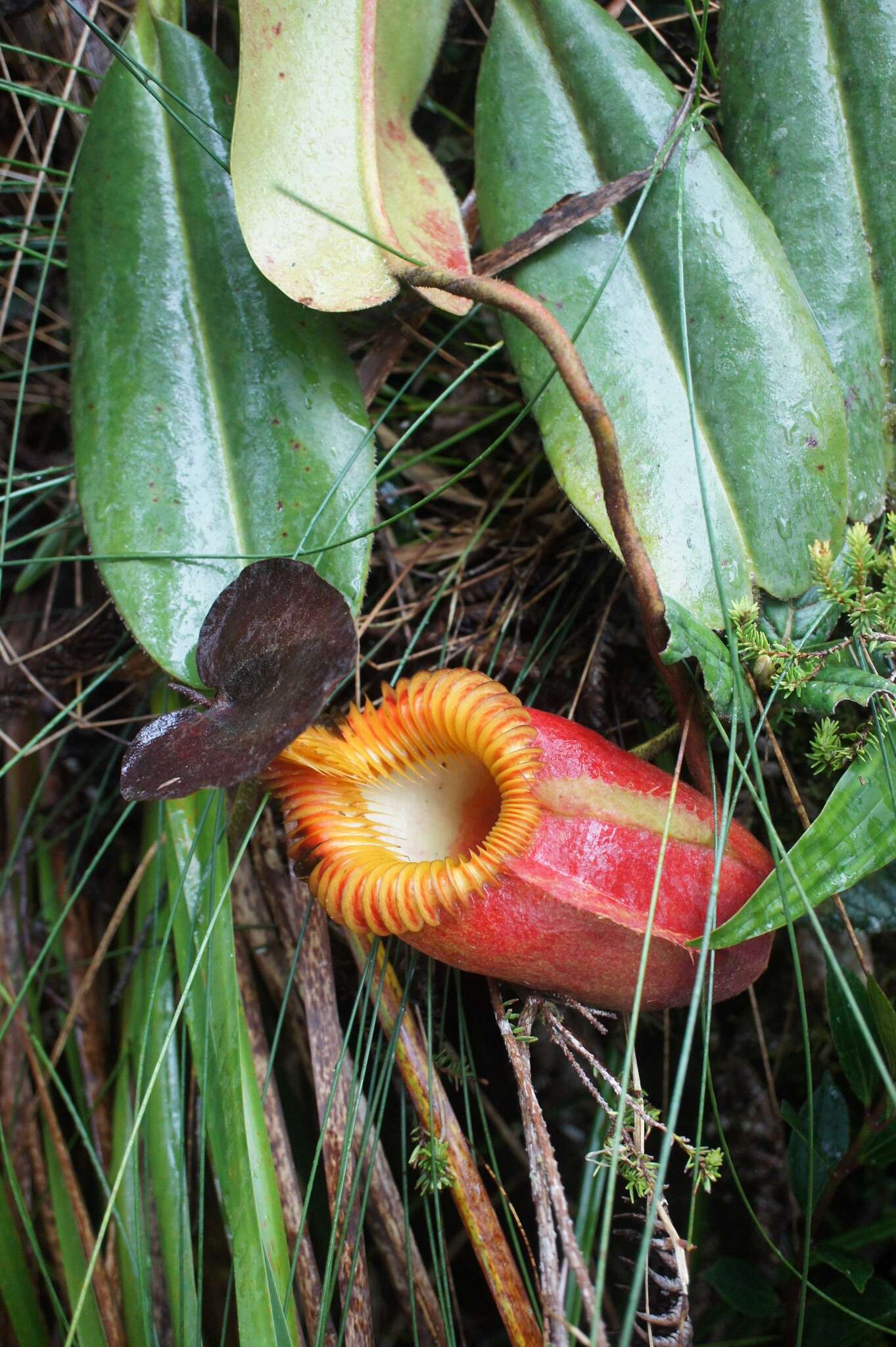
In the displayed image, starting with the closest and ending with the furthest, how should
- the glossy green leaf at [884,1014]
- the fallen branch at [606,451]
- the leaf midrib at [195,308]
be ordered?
the fallen branch at [606,451] → the glossy green leaf at [884,1014] → the leaf midrib at [195,308]

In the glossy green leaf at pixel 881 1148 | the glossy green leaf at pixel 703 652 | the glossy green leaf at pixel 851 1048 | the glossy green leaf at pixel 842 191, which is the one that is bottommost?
the glossy green leaf at pixel 881 1148

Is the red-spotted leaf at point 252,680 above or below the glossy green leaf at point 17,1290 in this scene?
above

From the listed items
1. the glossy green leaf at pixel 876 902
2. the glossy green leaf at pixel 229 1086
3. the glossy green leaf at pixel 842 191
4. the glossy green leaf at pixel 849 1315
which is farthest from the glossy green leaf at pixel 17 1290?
the glossy green leaf at pixel 842 191

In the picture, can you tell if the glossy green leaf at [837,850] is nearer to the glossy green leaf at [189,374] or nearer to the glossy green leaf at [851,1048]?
the glossy green leaf at [851,1048]

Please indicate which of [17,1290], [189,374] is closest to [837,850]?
[189,374]

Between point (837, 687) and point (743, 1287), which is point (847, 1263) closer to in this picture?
point (743, 1287)

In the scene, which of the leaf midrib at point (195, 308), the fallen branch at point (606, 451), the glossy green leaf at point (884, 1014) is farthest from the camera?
the leaf midrib at point (195, 308)

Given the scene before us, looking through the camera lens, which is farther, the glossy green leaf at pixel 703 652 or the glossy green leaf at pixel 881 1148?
the glossy green leaf at pixel 881 1148
